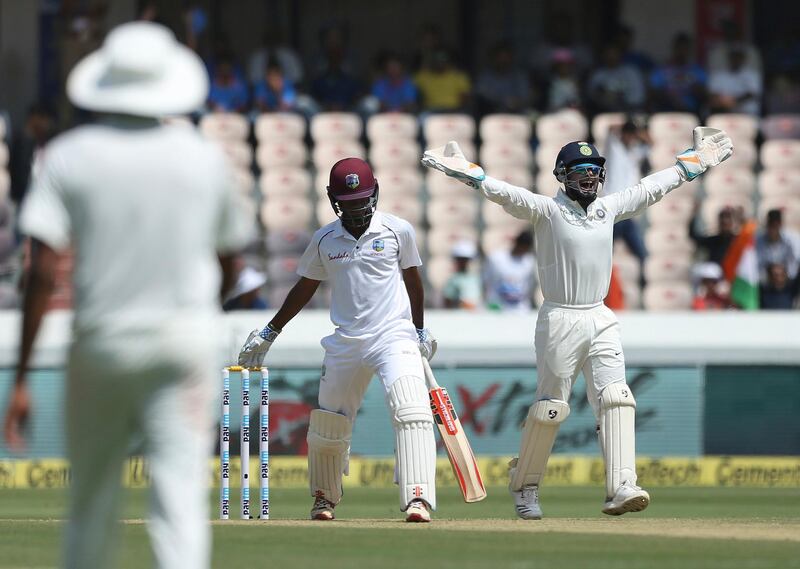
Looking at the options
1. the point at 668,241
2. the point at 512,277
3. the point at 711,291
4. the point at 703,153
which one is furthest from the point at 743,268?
the point at 703,153

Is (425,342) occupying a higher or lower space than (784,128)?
lower

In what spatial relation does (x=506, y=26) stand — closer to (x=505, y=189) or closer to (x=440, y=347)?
(x=440, y=347)

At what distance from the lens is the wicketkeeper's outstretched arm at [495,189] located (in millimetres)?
9555

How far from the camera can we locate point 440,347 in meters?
14.1

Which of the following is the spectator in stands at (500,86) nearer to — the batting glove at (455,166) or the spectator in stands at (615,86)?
the spectator in stands at (615,86)

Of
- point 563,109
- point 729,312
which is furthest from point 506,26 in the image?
point 729,312

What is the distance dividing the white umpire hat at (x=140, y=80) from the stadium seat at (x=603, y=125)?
42.0ft

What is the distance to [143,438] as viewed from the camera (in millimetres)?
4969

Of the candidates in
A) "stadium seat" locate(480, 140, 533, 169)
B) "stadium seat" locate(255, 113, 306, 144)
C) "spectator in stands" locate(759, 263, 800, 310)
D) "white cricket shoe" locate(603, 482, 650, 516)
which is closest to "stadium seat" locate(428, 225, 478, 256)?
"stadium seat" locate(480, 140, 533, 169)

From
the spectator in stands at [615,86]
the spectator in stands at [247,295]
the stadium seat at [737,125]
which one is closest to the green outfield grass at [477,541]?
the spectator in stands at [247,295]

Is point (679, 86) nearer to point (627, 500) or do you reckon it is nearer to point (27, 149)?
point (27, 149)

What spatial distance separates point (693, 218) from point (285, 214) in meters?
4.01

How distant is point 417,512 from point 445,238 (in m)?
8.17

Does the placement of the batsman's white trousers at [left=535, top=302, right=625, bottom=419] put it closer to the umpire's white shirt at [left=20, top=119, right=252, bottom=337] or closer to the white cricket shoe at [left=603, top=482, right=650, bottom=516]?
the white cricket shoe at [left=603, top=482, right=650, bottom=516]
